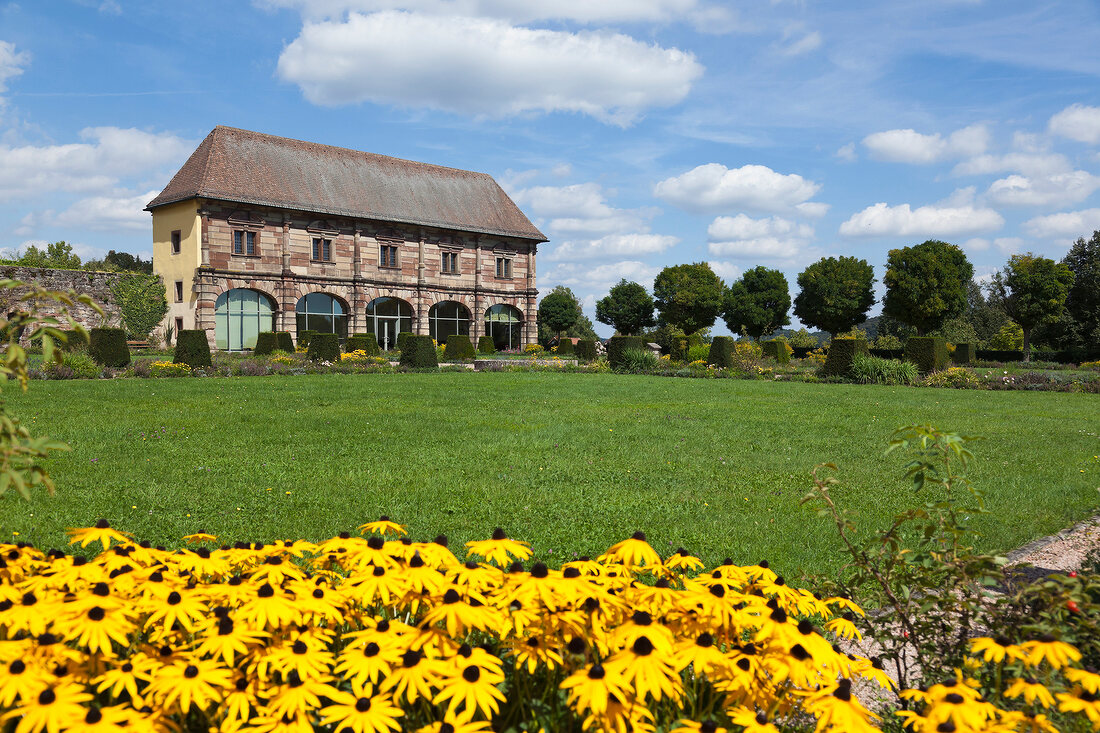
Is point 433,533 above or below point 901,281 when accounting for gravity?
below

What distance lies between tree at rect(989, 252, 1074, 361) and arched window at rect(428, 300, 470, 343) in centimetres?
3274

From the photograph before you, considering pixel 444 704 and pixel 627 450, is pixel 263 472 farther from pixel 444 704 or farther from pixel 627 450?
pixel 444 704

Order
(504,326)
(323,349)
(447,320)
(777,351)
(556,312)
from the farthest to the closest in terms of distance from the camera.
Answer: (556,312) → (504,326) → (447,320) → (777,351) → (323,349)

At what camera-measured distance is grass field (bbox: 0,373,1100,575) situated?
545 centimetres

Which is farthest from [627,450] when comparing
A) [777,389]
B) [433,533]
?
[777,389]

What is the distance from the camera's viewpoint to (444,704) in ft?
6.73

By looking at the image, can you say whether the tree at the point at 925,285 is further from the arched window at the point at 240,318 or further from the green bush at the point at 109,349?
the green bush at the point at 109,349

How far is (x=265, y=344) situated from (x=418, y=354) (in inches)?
284

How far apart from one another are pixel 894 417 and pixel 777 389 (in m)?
→ 6.42

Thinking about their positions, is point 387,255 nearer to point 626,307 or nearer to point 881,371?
point 881,371

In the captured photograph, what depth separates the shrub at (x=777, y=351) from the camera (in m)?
33.2

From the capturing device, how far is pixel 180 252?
33.8 metres

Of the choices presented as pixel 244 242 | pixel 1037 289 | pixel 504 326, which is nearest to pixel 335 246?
pixel 244 242

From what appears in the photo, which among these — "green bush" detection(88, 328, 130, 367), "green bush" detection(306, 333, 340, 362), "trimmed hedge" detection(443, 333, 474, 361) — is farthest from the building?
"green bush" detection(88, 328, 130, 367)
